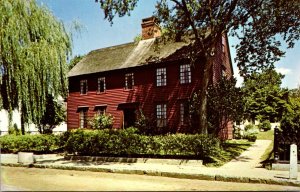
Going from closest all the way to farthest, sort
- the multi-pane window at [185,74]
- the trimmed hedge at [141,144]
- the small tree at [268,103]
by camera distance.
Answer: the trimmed hedge at [141,144] < the multi-pane window at [185,74] < the small tree at [268,103]

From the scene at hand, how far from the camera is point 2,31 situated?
1998 cm

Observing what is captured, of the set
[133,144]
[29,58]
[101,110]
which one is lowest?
[133,144]

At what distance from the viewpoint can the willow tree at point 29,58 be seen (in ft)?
67.1

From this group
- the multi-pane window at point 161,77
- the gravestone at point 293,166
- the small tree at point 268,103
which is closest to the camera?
the gravestone at point 293,166

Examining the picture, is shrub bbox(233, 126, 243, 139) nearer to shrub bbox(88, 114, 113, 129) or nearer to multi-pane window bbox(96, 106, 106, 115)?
shrub bbox(88, 114, 113, 129)

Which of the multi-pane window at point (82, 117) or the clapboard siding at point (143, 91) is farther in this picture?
the multi-pane window at point (82, 117)

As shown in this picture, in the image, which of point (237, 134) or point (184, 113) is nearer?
point (184, 113)

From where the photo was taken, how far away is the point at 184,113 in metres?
26.4

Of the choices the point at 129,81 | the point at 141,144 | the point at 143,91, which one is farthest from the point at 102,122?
the point at 141,144

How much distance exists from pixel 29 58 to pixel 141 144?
9709 mm

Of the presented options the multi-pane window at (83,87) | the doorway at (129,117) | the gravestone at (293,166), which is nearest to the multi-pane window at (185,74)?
the doorway at (129,117)

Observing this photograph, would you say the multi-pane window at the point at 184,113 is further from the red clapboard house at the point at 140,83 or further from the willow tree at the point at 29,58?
the willow tree at the point at 29,58

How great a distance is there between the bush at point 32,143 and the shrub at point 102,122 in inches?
267

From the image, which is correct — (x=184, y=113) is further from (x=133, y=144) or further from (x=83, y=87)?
(x=83, y=87)
